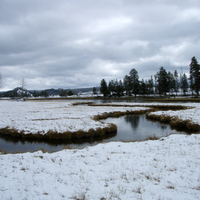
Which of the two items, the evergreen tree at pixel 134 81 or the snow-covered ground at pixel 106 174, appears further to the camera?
the evergreen tree at pixel 134 81

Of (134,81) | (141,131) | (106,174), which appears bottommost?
(141,131)

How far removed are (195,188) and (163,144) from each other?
16.0 feet

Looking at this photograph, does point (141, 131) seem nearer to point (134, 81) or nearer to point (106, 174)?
point (106, 174)

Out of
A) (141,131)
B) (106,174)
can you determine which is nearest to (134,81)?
(141,131)

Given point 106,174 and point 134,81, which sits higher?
point 134,81

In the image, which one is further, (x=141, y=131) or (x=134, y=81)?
(x=134, y=81)

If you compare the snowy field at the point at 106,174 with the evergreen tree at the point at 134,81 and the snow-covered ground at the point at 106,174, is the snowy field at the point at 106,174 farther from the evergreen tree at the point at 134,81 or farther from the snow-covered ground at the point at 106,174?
the evergreen tree at the point at 134,81

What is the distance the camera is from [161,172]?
6031 millimetres

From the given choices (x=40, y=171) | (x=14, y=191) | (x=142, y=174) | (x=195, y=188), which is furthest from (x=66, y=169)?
(x=195, y=188)

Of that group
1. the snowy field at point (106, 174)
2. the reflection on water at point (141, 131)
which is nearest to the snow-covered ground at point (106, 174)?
the snowy field at point (106, 174)

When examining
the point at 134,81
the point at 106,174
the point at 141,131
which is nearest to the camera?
the point at 106,174

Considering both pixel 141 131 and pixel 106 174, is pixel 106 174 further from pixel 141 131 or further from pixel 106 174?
pixel 141 131

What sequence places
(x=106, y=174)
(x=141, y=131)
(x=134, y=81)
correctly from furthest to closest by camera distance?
(x=134, y=81), (x=141, y=131), (x=106, y=174)

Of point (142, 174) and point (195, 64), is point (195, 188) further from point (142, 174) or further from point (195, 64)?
point (195, 64)
